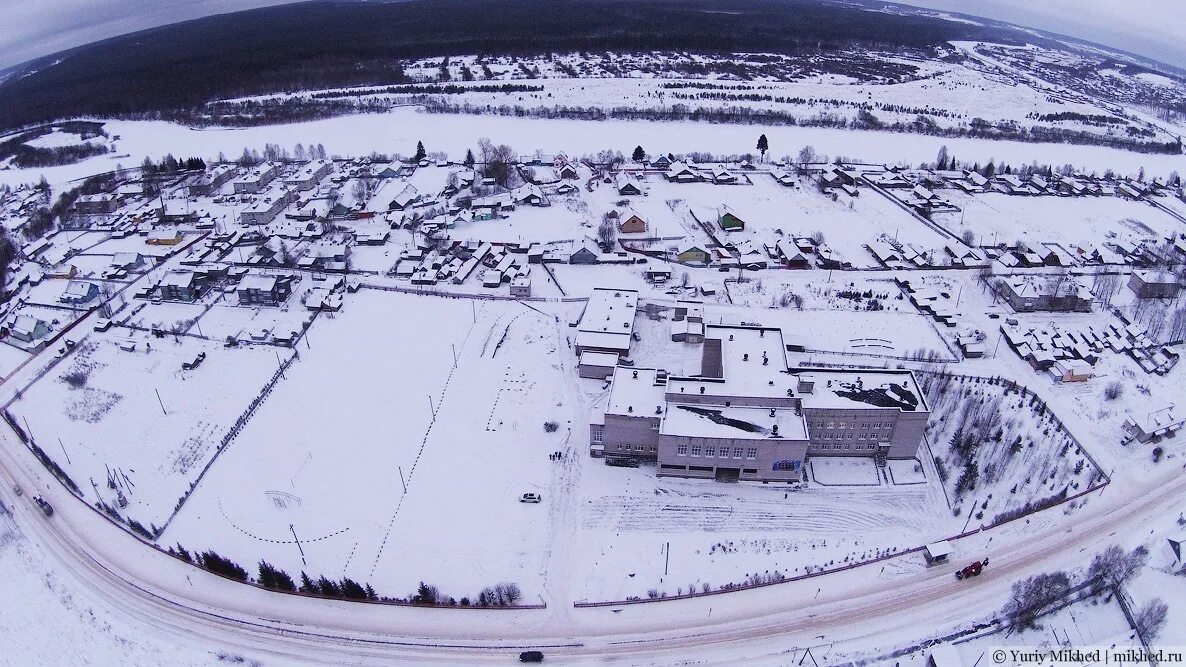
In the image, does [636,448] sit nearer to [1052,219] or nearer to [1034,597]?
[1034,597]

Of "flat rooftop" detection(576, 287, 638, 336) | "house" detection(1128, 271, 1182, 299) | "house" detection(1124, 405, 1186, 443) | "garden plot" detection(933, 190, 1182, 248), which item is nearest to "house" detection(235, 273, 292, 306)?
"flat rooftop" detection(576, 287, 638, 336)

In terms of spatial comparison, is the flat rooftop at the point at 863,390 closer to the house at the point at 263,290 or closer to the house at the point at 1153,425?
the house at the point at 1153,425

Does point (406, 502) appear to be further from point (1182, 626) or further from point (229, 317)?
point (1182, 626)

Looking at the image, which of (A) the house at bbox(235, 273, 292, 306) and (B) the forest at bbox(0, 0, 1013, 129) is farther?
(B) the forest at bbox(0, 0, 1013, 129)

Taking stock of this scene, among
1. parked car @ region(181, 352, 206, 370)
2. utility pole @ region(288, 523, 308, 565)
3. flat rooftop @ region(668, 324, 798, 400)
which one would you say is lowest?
utility pole @ region(288, 523, 308, 565)

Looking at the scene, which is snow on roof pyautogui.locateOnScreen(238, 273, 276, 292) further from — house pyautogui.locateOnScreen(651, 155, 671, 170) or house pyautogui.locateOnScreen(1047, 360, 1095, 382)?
house pyautogui.locateOnScreen(1047, 360, 1095, 382)

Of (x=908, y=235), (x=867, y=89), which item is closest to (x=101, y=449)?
(x=908, y=235)
